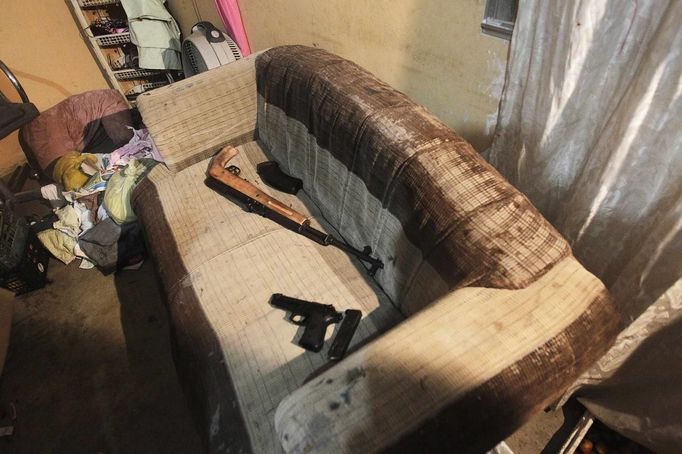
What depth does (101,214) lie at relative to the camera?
2.25 metres

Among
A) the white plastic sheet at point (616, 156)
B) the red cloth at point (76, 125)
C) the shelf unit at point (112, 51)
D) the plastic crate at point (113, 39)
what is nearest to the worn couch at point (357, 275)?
the white plastic sheet at point (616, 156)

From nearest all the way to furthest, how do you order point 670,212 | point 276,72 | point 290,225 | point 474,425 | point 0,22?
point 474,425
point 670,212
point 290,225
point 276,72
point 0,22

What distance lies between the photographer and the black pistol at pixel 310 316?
1.20m

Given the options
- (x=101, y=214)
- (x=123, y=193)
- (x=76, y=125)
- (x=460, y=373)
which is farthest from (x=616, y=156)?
(x=76, y=125)

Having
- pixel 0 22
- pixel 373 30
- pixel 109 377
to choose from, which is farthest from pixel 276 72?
pixel 0 22

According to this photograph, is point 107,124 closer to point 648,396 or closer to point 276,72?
point 276,72

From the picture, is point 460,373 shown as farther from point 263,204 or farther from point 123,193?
point 123,193

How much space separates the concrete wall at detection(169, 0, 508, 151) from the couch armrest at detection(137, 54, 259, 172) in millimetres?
538

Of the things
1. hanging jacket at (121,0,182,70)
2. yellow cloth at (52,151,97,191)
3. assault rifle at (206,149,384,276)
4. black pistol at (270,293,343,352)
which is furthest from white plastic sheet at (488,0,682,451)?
hanging jacket at (121,0,182,70)

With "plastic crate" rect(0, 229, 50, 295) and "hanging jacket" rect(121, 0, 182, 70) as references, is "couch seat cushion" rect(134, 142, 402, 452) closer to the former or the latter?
"plastic crate" rect(0, 229, 50, 295)

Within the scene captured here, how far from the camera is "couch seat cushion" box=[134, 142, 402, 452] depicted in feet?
3.70

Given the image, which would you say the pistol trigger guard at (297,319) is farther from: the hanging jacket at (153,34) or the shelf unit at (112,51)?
the shelf unit at (112,51)

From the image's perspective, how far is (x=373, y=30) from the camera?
5.46ft

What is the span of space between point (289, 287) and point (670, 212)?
122 cm
